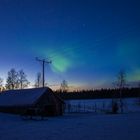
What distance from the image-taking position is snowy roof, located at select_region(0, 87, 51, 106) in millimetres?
52281

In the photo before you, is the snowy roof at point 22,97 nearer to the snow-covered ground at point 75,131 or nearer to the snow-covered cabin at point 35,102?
the snow-covered cabin at point 35,102

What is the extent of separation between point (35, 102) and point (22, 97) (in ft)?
19.7

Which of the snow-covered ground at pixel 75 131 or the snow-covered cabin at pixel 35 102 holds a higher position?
the snow-covered cabin at pixel 35 102

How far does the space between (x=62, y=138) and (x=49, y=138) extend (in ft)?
3.04

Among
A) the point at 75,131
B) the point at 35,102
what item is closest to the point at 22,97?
the point at 35,102

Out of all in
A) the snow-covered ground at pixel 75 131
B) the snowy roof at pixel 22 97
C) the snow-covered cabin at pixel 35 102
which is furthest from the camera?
the snowy roof at pixel 22 97

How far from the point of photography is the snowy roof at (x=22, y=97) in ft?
172

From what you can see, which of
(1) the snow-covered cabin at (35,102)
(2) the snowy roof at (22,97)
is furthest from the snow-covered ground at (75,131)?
(2) the snowy roof at (22,97)

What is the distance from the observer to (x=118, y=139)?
20062mm

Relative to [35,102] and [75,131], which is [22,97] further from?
[75,131]

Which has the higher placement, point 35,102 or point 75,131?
point 35,102

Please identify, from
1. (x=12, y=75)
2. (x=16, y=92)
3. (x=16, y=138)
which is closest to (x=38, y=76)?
(x=12, y=75)

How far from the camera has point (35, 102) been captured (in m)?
50.7

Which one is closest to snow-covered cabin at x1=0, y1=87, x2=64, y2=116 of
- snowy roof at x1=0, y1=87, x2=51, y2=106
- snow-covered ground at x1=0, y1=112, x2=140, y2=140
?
snowy roof at x1=0, y1=87, x2=51, y2=106
